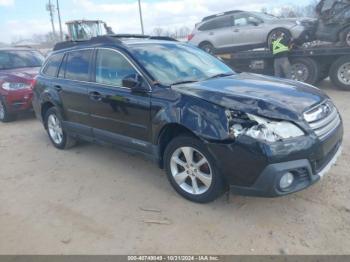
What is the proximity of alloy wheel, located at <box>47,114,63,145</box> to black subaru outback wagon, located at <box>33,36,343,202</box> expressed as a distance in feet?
1.90

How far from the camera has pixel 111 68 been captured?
453cm

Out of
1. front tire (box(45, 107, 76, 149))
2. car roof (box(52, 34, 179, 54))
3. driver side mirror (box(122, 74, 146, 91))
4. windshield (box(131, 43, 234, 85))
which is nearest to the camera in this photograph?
driver side mirror (box(122, 74, 146, 91))

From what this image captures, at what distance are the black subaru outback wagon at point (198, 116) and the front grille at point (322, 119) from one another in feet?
0.04

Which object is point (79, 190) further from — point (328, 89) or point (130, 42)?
point (328, 89)

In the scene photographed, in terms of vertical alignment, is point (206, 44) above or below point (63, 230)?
above

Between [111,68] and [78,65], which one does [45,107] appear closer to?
[78,65]

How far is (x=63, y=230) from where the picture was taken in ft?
11.4

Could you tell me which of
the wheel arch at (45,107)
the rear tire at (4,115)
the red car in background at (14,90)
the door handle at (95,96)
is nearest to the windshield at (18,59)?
the red car in background at (14,90)

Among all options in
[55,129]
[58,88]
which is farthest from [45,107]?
[58,88]

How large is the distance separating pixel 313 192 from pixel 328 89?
7119mm

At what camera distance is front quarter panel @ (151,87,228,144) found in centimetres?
330

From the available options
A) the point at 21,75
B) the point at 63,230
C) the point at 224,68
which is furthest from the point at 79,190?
the point at 21,75

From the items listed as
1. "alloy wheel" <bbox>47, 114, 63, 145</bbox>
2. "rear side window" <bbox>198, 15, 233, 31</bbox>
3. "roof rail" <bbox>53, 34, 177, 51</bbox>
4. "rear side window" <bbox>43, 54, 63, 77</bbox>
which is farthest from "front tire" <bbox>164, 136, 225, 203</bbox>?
"rear side window" <bbox>198, 15, 233, 31</bbox>

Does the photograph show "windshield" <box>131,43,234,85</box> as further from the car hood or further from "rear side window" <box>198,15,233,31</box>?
"rear side window" <box>198,15,233,31</box>
